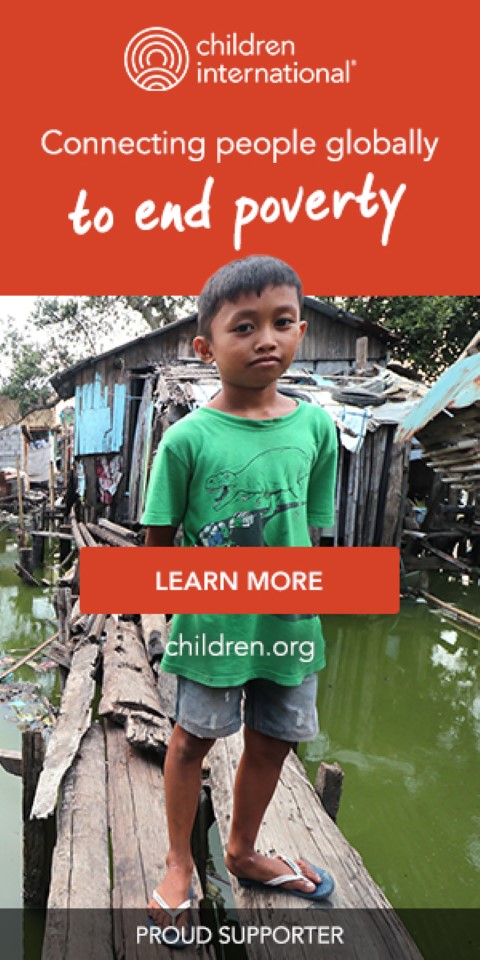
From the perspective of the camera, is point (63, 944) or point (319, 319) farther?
point (319, 319)

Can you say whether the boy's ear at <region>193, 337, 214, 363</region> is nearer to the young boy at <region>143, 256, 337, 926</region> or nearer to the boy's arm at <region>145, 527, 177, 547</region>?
the young boy at <region>143, 256, 337, 926</region>

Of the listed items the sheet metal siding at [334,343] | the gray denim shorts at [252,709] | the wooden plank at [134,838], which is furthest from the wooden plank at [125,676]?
the sheet metal siding at [334,343]

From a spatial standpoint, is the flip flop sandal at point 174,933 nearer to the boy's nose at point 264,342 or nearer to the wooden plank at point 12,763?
the boy's nose at point 264,342

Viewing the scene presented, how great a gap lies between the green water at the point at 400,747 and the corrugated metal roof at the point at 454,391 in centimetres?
244

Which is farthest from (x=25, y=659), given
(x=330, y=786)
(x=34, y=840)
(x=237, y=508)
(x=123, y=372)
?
(x=123, y=372)

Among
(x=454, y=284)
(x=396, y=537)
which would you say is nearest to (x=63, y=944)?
(x=454, y=284)

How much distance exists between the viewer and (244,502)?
1214 millimetres

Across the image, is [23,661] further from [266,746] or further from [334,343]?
[334,343]

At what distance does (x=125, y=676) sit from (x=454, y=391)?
10.3ft

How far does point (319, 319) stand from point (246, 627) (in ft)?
36.8

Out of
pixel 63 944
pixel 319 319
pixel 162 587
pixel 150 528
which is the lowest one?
pixel 63 944

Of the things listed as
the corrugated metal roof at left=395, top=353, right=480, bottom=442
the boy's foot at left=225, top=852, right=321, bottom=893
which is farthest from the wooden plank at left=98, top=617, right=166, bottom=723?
the corrugated metal roof at left=395, top=353, right=480, bottom=442

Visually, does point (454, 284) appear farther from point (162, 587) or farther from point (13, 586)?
point (13, 586)

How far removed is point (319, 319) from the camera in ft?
38.3
